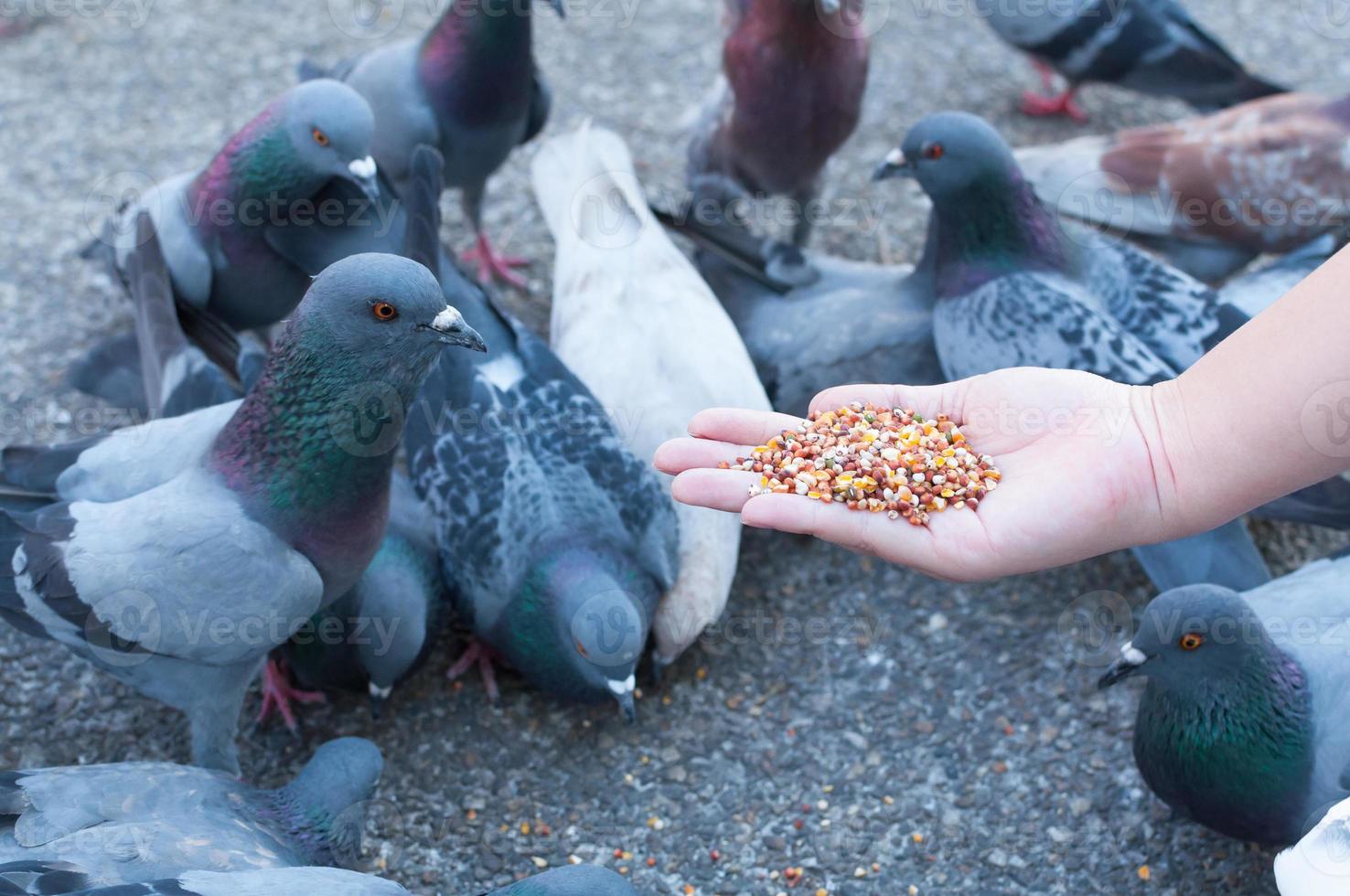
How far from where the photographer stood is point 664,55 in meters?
7.40

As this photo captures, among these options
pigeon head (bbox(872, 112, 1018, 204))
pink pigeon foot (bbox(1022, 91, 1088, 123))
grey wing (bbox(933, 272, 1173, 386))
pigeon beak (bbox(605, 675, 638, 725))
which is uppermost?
pigeon head (bbox(872, 112, 1018, 204))

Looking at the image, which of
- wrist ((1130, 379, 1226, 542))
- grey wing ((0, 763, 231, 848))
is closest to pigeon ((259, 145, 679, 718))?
grey wing ((0, 763, 231, 848))

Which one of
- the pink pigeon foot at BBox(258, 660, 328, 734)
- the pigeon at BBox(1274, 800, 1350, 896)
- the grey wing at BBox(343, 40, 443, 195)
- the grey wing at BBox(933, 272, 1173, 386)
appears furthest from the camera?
the grey wing at BBox(343, 40, 443, 195)

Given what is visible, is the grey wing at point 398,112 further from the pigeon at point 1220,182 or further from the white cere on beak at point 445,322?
the pigeon at point 1220,182

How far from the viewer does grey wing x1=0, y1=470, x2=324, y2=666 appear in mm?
3275

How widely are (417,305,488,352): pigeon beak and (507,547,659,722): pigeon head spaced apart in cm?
102

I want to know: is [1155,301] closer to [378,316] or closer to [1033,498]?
[1033,498]

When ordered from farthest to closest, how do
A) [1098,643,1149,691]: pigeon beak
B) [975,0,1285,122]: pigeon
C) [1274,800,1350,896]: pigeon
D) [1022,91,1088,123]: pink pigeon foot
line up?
[1022,91,1088,123]: pink pigeon foot < [975,0,1285,122]: pigeon < [1098,643,1149,691]: pigeon beak < [1274,800,1350,896]: pigeon

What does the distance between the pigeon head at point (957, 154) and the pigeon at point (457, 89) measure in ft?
5.57

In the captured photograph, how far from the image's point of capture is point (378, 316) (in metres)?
3.14

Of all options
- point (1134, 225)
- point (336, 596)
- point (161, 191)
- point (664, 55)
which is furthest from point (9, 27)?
point (1134, 225)

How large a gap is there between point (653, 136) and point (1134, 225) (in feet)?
8.85

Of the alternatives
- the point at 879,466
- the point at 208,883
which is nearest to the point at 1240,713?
the point at 879,466

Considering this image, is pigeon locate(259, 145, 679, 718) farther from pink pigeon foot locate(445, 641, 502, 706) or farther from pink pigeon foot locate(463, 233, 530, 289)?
pink pigeon foot locate(463, 233, 530, 289)
